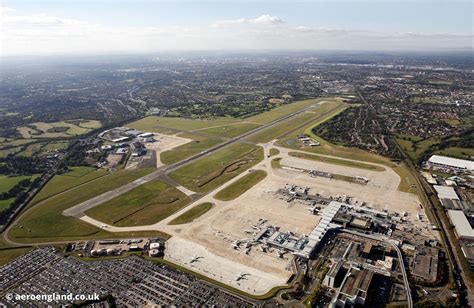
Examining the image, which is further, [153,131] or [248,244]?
[153,131]

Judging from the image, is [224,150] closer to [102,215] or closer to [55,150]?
[102,215]

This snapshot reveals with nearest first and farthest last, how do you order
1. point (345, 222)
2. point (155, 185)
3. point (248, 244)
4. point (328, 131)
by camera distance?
point (248, 244) → point (345, 222) → point (155, 185) → point (328, 131)

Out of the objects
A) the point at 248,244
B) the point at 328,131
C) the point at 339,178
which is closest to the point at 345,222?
the point at 248,244

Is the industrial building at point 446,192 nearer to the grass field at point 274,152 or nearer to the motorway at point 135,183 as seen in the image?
the grass field at point 274,152

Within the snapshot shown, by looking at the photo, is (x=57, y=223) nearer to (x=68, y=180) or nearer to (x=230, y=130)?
(x=68, y=180)

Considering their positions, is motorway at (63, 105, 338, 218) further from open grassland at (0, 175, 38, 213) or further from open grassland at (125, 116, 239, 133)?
open grassland at (125, 116, 239, 133)

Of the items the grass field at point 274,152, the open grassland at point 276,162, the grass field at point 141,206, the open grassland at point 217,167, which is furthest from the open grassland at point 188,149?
the open grassland at point 276,162

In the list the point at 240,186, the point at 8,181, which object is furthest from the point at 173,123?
the point at 240,186

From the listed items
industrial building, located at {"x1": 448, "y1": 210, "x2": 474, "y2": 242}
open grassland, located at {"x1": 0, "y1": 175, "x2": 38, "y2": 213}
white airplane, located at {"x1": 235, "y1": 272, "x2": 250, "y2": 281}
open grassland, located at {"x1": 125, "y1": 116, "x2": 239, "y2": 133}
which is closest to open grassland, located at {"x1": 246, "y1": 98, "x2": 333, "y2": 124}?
open grassland, located at {"x1": 125, "y1": 116, "x2": 239, "y2": 133}
